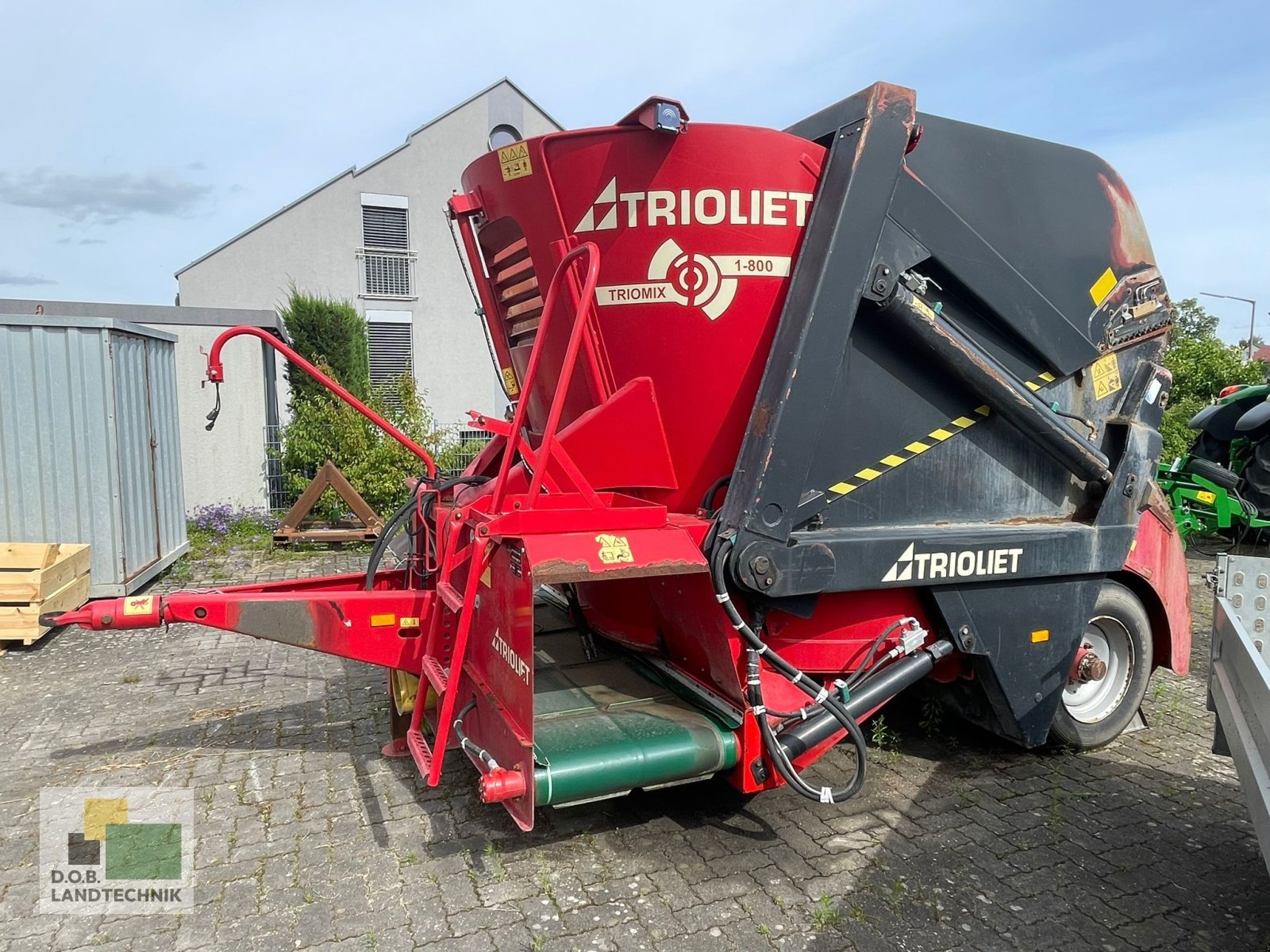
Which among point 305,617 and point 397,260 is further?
point 397,260

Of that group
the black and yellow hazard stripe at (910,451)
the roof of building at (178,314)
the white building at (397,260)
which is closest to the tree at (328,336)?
the roof of building at (178,314)

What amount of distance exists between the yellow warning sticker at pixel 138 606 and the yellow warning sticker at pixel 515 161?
2136mm

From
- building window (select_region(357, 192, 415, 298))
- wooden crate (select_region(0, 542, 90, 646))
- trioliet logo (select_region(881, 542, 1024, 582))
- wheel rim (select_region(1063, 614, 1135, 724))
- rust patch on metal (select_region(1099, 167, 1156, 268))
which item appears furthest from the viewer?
building window (select_region(357, 192, 415, 298))

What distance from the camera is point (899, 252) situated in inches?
127

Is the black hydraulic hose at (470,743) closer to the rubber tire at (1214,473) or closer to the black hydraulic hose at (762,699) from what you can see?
the black hydraulic hose at (762,699)

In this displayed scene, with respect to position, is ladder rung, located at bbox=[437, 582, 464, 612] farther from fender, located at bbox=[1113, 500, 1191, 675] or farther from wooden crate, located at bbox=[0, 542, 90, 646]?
wooden crate, located at bbox=[0, 542, 90, 646]

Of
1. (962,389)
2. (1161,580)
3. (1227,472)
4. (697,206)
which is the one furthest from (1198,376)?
(697,206)

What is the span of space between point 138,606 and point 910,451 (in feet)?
9.98

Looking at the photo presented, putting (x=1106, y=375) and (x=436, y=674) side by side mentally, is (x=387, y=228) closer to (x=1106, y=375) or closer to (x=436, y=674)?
(x=436, y=674)

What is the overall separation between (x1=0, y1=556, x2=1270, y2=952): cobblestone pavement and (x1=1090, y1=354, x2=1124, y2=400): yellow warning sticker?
173cm

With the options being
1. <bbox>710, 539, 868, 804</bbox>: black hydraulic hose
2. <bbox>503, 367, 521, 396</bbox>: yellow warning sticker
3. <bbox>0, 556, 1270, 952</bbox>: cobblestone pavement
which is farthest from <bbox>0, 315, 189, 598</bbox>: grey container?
<bbox>710, 539, 868, 804</bbox>: black hydraulic hose

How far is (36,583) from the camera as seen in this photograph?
5.90 meters

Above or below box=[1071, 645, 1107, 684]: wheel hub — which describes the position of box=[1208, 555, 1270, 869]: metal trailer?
above

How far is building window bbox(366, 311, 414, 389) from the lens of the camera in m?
17.3
